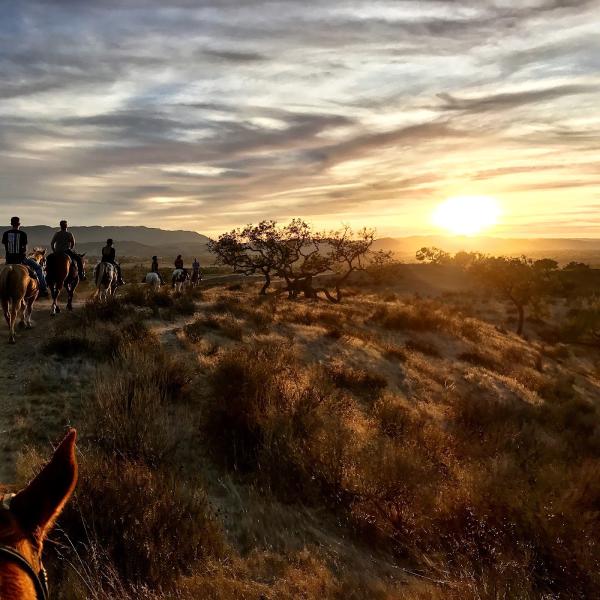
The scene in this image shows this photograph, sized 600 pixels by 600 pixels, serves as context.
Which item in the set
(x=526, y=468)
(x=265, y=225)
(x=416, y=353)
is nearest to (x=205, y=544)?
(x=526, y=468)

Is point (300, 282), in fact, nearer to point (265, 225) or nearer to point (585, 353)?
point (265, 225)

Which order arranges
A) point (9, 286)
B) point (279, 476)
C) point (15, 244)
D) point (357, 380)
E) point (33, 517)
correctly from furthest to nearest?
point (357, 380), point (15, 244), point (9, 286), point (279, 476), point (33, 517)

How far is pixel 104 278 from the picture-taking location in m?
18.8

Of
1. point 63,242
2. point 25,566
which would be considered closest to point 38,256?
point 63,242

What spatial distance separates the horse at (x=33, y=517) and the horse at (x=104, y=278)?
1792 cm

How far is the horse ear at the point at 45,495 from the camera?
4.98 feet

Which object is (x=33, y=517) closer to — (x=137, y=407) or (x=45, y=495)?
(x=45, y=495)

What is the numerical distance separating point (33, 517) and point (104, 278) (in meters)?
18.6

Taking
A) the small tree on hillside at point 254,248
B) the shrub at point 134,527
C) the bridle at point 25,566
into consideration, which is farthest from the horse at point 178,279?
the bridle at point 25,566

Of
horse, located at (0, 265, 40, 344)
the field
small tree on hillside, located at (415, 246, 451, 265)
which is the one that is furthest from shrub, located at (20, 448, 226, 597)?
small tree on hillside, located at (415, 246, 451, 265)

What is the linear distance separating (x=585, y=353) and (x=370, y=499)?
35323 millimetres

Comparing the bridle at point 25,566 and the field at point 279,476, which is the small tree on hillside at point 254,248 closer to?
the field at point 279,476

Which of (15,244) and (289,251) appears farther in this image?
(289,251)

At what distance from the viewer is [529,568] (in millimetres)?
6133
